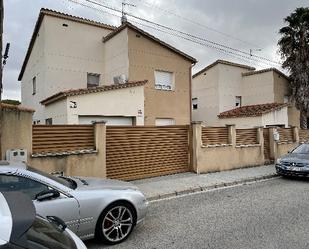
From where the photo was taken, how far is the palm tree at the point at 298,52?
2548 centimetres

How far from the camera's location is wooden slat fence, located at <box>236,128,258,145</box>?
1483cm

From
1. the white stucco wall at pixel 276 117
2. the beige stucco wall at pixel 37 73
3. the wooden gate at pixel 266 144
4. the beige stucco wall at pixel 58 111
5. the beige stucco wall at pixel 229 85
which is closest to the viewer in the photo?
the beige stucco wall at pixel 58 111

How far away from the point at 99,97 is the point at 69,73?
19.0 feet

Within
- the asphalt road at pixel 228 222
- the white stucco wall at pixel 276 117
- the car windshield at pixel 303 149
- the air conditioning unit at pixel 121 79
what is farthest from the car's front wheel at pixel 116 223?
the white stucco wall at pixel 276 117

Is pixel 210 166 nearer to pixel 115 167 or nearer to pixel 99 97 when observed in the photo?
pixel 115 167

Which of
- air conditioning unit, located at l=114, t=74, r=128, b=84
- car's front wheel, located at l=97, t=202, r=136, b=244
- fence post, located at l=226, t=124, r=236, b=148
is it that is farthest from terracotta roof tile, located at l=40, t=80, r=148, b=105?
car's front wheel, located at l=97, t=202, r=136, b=244

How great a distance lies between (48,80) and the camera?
19.4m

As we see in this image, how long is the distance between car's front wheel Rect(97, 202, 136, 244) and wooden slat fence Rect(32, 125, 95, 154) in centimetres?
451

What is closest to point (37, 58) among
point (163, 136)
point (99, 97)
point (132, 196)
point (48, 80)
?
point (48, 80)

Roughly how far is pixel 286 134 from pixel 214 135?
625cm

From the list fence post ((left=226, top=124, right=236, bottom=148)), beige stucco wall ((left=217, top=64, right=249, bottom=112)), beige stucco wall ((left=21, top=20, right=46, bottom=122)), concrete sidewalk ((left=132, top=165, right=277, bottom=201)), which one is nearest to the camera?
concrete sidewalk ((left=132, top=165, right=277, bottom=201))

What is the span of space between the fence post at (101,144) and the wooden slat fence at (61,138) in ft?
0.51

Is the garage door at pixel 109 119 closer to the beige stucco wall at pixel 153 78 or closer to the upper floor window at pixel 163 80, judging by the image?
the beige stucco wall at pixel 153 78

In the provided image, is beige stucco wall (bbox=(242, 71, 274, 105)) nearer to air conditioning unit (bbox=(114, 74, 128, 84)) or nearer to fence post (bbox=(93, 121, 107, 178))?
air conditioning unit (bbox=(114, 74, 128, 84))
